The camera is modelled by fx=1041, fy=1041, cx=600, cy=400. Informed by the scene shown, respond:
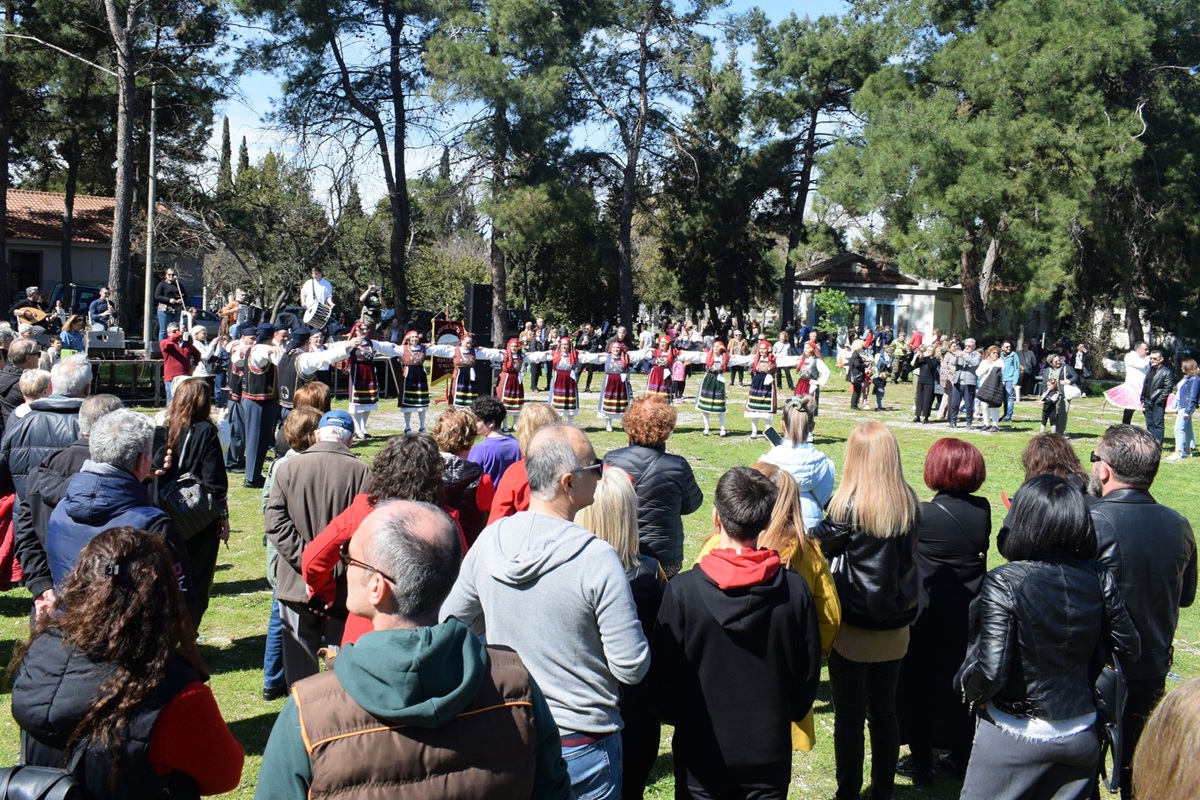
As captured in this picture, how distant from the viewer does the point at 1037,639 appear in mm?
3020

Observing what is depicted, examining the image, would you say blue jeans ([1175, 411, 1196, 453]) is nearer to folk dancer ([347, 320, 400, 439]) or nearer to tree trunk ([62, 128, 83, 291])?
folk dancer ([347, 320, 400, 439])

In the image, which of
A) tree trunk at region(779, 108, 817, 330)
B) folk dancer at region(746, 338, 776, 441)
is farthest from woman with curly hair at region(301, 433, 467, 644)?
tree trunk at region(779, 108, 817, 330)

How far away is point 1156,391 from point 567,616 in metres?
15.0

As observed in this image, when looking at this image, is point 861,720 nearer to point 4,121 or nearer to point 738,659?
point 738,659

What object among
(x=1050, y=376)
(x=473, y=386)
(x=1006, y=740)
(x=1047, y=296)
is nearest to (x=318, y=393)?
(x=1006, y=740)

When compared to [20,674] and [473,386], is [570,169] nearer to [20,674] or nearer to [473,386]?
[473,386]

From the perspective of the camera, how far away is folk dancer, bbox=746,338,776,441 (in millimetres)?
16297

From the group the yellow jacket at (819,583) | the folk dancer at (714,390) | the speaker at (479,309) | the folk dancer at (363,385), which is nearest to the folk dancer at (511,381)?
the folk dancer at (363,385)

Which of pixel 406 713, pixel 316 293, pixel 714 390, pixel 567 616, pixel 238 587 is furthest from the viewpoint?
pixel 316 293

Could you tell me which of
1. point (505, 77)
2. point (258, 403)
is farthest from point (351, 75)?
point (258, 403)

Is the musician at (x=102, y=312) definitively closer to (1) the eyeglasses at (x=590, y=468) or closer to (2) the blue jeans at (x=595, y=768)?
(1) the eyeglasses at (x=590, y=468)

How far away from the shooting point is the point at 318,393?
611 cm

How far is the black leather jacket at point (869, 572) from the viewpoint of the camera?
3.83 meters

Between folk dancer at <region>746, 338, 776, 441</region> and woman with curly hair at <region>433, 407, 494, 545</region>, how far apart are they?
11.6 metres
